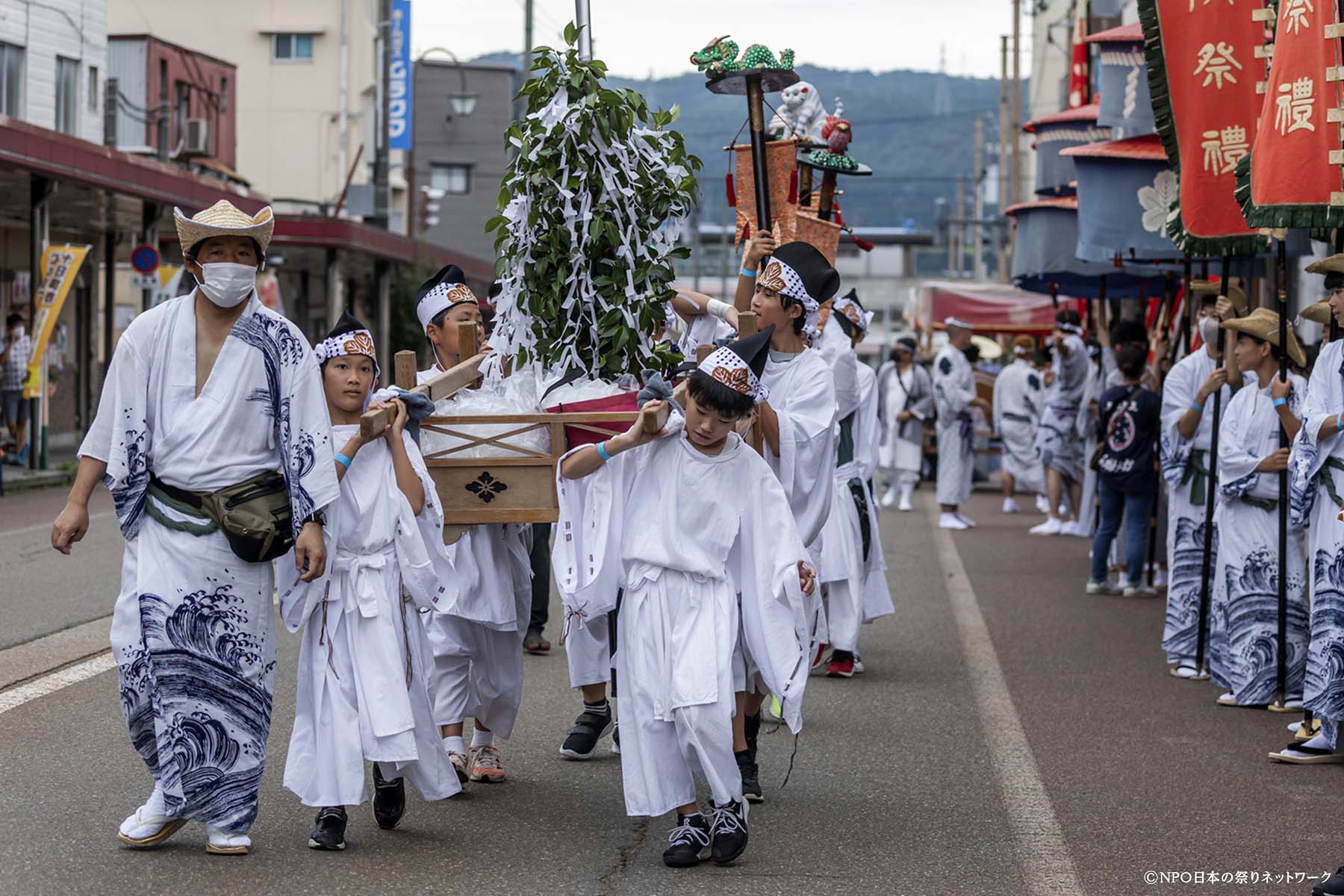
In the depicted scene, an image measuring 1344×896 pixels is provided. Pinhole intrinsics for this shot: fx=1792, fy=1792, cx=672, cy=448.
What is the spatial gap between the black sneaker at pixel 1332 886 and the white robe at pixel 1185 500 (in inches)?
185

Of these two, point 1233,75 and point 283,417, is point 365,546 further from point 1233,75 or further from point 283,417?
point 1233,75

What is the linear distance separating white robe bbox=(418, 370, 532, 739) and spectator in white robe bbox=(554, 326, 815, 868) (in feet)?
2.59

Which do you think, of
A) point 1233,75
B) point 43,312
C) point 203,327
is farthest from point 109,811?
Answer: point 43,312

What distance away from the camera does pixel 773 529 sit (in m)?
6.03

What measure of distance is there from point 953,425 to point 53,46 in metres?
20.9

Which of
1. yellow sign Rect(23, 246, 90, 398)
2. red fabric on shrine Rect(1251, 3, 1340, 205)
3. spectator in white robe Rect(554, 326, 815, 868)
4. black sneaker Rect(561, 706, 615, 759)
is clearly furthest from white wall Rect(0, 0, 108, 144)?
spectator in white robe Rect(554, 326, 815, 868)

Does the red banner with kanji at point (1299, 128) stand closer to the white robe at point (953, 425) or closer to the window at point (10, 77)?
the white robe at point (953, 425)

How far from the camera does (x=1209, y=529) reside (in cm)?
956

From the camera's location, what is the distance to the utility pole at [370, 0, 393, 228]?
41344 millimetres

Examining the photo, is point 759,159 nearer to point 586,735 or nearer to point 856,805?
point 586,735

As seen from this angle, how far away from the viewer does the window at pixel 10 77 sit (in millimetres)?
31438

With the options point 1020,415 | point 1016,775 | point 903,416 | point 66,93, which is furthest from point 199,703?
point 66,93

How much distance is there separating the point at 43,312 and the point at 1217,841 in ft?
60.9

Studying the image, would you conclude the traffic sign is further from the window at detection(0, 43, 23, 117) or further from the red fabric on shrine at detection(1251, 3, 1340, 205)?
the red fabric on shrine at detection(1251, 3, 1340, 205)
